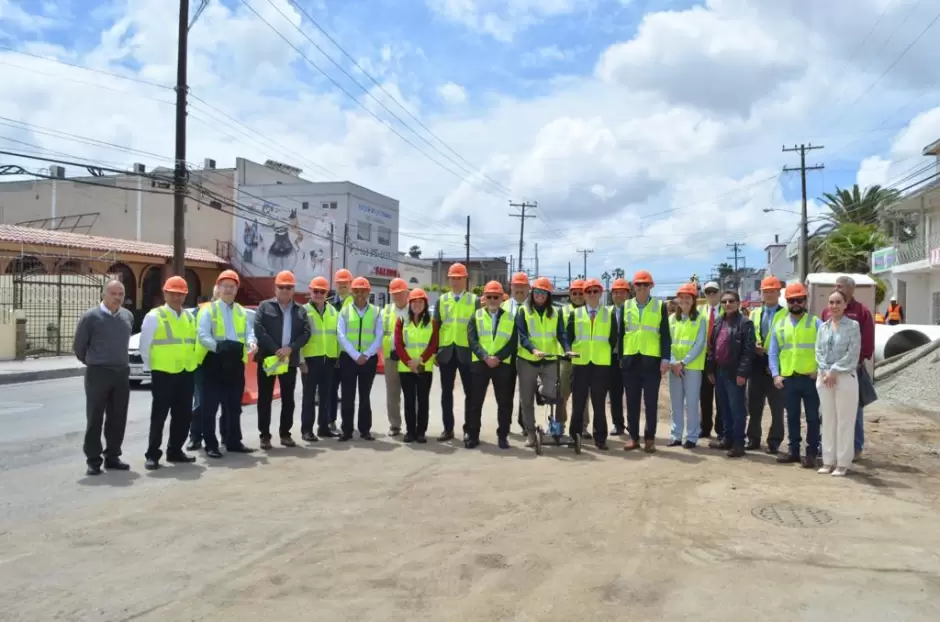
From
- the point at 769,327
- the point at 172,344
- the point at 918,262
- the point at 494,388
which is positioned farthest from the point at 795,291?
the point at 918,262

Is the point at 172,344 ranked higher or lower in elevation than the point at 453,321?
lower

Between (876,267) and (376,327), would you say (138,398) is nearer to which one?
(376,327)

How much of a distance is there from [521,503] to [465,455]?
2.24 m

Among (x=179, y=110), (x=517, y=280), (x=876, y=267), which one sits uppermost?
(x=179, y=110)

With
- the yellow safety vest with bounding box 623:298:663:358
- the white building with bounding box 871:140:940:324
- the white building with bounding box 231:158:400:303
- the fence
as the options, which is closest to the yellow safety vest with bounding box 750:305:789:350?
the yellow safety vest with bounding box 623:298:663:358

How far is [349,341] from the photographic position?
9234 millimetres

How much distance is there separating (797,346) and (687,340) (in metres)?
1.42

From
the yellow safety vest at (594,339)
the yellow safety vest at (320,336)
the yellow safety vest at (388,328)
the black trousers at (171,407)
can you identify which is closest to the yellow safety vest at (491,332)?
the yellow safety vest at (594,339)

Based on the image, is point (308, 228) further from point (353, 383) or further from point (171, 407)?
point (171, 407)

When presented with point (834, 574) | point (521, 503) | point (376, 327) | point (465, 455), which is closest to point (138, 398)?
point (376, 327)

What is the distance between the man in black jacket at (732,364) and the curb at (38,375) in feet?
51.8

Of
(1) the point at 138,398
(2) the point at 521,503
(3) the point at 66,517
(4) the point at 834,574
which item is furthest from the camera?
(1) the point at 138,398

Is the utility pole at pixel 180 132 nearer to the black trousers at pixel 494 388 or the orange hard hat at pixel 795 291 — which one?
the black trousers at pixel 494 388

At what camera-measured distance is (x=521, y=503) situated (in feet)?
20.9
